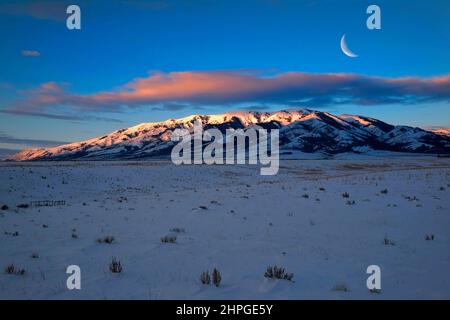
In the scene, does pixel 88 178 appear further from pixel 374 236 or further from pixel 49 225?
pixel 374 236

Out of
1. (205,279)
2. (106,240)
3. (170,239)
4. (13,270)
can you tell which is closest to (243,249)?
(170,239)

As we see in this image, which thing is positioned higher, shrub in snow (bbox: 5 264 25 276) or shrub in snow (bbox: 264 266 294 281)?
shrub in snow (bbox: 264 266 294 281)

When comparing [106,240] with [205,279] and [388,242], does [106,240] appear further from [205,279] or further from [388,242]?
[388,242]

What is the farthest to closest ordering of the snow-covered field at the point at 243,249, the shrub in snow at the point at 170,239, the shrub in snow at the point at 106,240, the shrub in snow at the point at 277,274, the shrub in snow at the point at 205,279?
1. the shrub in snow at the point at 106,240
2. the shrub in snow at the point at 170,239
3. the shrub in snow at the point at 277,274
4. the shrub in snow at the point at 205,279
5. the snow-covered field at the point at 243,249

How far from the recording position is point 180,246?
9.20m

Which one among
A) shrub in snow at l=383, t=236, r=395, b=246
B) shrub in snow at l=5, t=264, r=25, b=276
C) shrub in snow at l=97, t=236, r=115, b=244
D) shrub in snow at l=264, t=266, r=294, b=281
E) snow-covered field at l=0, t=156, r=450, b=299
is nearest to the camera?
snow-covered field at l=0, t=156, r=450, b=299

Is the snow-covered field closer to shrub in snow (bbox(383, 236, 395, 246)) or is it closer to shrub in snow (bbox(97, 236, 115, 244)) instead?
shrub in snow (bbox(383, 236, 395, 246))

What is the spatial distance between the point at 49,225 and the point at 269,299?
34.8 ft

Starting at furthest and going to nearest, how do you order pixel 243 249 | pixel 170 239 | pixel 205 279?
pixel 170 239 → pixel 243 249 → pixel 205 279

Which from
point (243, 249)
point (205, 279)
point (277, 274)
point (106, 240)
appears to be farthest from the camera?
point (106, 240)

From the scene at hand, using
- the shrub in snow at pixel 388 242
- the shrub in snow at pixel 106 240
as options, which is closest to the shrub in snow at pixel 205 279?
the shrub in snow at pixel 106 240

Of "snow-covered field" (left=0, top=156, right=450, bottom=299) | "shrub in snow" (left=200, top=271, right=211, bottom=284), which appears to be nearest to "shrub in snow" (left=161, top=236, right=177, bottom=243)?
"snow-covered field" (left=0, top=156, right=450, bottom=299)

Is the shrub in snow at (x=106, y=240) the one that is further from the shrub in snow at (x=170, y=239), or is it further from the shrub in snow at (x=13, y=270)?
the shrub in snow at (x=13, y=270)
